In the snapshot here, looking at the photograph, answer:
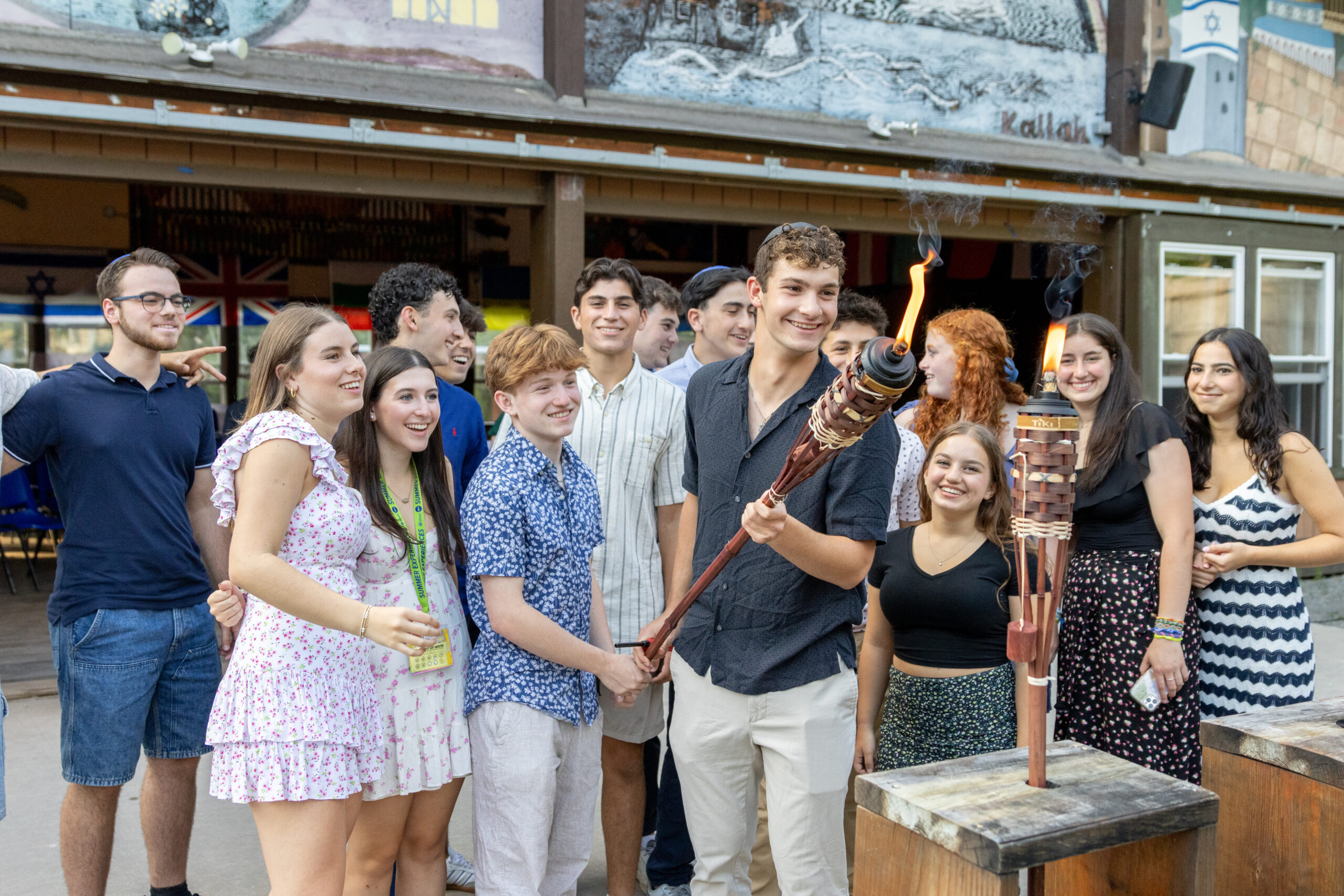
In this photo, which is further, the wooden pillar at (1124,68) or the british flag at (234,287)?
the british flag at (234,287)

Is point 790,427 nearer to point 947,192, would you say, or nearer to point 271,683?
point 271,683

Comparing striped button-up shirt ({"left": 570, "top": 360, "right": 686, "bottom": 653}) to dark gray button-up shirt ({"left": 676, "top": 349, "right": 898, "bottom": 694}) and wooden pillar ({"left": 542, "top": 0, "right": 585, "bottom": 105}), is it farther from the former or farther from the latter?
→ wooden pillar ({"left": 542, "top": 0, "right": 585, "bottom": 105})

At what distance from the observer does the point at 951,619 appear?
120 inches

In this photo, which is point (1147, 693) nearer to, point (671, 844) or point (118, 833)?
point (671, 844)

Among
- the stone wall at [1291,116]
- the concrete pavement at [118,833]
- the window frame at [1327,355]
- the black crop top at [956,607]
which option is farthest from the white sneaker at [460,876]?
the stone wall at [1291,116]

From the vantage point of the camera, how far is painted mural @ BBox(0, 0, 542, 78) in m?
5.33

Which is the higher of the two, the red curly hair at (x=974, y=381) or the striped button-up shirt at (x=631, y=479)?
the red curly hair at (x=974, y=381)

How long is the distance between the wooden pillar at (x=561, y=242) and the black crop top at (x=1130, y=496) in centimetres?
373

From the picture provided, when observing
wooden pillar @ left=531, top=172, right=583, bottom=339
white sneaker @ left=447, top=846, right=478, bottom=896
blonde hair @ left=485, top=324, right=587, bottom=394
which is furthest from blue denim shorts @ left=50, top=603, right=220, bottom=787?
wooden pillar @ left=531, top=172, right=583, bottom=339

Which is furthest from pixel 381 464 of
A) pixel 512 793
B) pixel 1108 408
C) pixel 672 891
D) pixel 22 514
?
pixel 22 514

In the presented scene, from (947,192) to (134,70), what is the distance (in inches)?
201

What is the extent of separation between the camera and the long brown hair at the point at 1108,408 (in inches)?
124

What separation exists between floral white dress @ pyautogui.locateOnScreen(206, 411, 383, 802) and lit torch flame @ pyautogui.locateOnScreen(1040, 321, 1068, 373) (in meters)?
1.60

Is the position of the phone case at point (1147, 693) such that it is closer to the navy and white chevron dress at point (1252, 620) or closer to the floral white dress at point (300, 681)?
the navy and white chevron dress at point (1252, 620)
